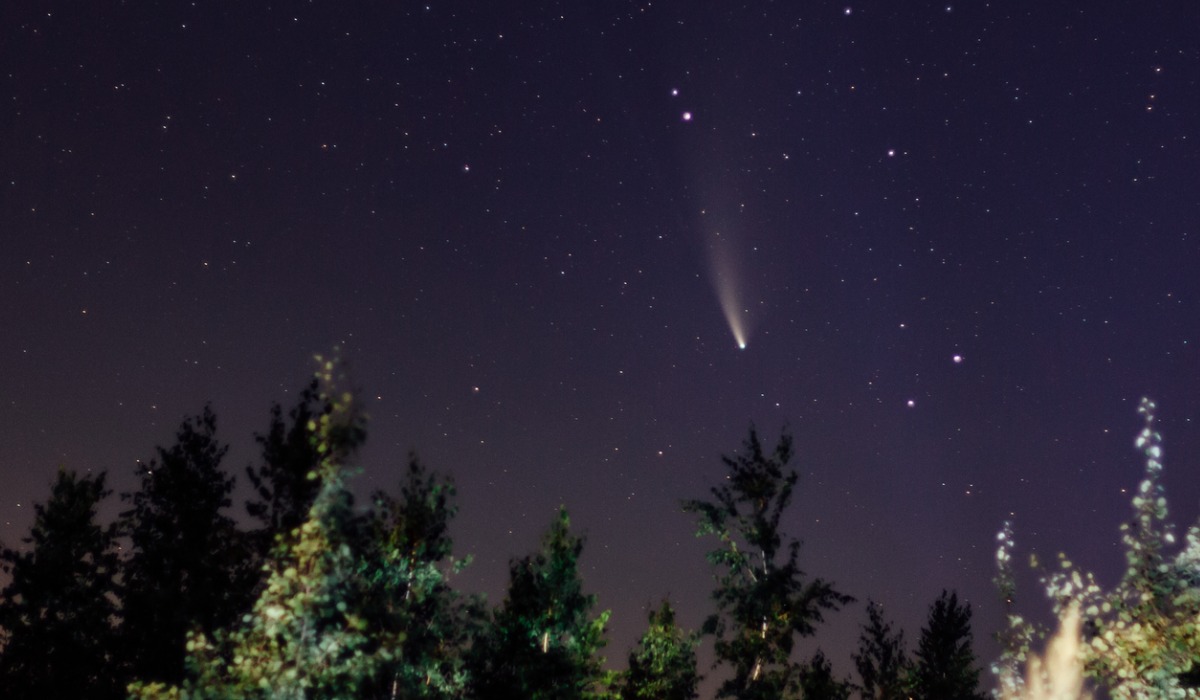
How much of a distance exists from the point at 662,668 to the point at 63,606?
1975 cm

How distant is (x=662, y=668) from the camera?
29703 mm

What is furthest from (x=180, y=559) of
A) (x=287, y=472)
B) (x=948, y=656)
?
(x=948, y=656)

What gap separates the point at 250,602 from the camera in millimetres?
20969

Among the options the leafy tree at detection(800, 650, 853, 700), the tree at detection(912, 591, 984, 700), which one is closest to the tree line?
the leafy tree at detection(800, 650, 853, 700)

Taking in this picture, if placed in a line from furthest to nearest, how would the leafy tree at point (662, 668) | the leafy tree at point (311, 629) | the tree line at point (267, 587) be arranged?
the leafy tree at point (662, 668) < the tree line at point (267, 587) < the leafy tree at point (311, 629)

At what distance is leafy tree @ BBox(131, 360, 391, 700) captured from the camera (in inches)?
373

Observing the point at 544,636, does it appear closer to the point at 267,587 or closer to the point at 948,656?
the point at 267,587

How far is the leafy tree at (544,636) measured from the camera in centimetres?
2122

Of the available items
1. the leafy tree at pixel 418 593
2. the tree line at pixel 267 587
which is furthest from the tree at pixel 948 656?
the leafy tree at pixel 418 593

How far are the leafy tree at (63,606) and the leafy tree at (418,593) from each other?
33.8ft

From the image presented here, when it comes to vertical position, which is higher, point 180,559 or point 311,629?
point 180,559

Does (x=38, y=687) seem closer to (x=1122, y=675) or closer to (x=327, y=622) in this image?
(x=327, y=622)

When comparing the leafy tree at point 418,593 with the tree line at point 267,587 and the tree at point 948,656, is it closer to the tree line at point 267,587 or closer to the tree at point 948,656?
the tree line at point 267,587

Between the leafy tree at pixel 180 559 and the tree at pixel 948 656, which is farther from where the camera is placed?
the tree at pixel 948 656
